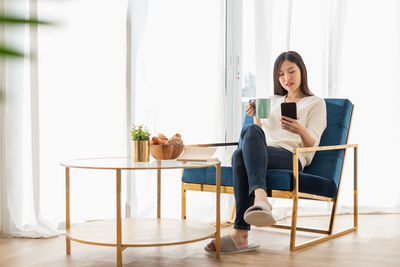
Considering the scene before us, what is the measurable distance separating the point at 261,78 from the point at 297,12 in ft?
1.78

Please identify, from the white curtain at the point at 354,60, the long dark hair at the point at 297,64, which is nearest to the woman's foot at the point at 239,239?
the long dark hair at the point at 297,64

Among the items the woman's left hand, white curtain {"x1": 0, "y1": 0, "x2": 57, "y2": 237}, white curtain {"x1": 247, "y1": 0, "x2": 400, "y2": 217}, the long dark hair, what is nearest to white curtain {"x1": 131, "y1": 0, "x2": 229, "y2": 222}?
white curtain {"x1": 247, "y1": 0, "x2": 400, "y2": 217}

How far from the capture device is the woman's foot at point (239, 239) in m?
2.31

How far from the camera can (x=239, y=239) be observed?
2.33 m

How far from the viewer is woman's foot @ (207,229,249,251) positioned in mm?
2312

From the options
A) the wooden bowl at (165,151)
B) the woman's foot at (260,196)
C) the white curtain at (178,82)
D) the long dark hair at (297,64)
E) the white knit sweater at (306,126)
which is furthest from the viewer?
the white curtain at (178,82)

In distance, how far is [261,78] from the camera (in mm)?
3648

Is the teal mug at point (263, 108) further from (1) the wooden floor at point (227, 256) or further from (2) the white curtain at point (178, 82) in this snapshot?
(2) the white curtain at point (178, 82)

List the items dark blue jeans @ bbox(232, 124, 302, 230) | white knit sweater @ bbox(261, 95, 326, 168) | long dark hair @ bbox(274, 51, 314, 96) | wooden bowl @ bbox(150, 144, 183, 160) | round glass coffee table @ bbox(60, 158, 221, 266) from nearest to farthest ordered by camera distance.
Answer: round glass coffee table @ bbox(60, 158, 221, 266), dark blue jeans @ bbox(232, 124, 302, 230), wooden bowl @ bbox(150, 144, 183, 160), white knit sweater @ bbox(261, 95, 326, 168), long dark hair @ bbox(274, 51, 314, 96)

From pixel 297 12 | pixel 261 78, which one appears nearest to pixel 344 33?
pixel 297 12

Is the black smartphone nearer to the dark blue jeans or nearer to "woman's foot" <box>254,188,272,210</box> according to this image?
the dark blue jeans

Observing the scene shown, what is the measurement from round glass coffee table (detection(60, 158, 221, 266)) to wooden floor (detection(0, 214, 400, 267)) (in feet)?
0.39

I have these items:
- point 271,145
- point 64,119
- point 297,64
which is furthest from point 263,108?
point 64,119

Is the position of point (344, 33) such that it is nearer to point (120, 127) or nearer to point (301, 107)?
point (301, 107)
